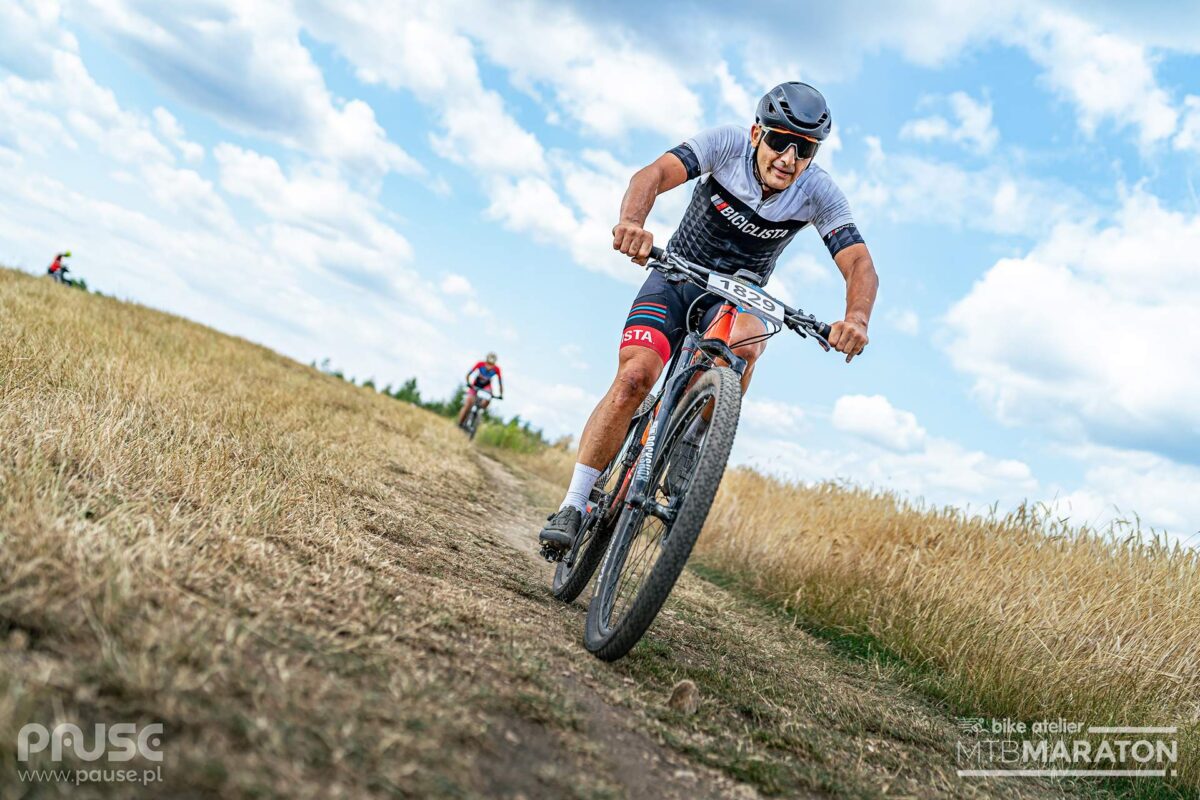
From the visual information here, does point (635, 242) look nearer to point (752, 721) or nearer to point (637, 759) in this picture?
point (752, 721)

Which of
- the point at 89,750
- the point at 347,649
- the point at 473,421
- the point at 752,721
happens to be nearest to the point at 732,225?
the point at 752,721

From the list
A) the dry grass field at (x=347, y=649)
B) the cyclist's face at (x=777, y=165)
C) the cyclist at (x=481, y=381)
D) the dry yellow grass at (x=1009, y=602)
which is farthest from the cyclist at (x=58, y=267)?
the cyclist's face at (x=777, y=165)

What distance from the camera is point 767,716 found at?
3.11 meters

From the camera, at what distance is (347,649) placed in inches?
83.3

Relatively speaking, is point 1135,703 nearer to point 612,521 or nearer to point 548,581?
point 612,521

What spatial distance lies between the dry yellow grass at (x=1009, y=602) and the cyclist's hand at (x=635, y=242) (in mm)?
2960

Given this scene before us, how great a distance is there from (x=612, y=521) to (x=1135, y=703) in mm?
2851

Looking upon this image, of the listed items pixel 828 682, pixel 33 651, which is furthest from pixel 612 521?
pixel 33 651

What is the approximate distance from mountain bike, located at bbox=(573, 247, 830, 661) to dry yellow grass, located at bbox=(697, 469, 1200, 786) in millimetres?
2193

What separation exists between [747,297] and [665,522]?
1.08 m

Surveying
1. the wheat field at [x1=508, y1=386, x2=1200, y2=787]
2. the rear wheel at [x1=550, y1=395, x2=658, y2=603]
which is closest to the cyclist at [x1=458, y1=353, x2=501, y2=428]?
the wheat field at [x1=508, y1=386, x2=1200, y2=787]

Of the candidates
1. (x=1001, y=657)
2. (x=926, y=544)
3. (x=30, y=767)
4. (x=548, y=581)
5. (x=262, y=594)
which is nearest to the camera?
(x=30, y=767)

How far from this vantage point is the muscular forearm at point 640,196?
3.85 meters

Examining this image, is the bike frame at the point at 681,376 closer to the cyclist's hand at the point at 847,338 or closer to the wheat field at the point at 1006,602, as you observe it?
the cyclist's hand at the point at 847,338
